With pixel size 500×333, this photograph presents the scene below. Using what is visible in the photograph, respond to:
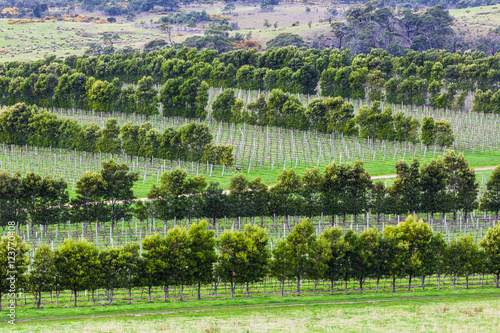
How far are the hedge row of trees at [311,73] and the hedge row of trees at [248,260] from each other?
289 ft

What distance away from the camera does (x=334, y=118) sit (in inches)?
5866

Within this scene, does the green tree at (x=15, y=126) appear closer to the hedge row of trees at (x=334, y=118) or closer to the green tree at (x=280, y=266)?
the hedge row of trees at (x=334, y=118)

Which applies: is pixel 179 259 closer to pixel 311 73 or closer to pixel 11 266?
pixel 11 266

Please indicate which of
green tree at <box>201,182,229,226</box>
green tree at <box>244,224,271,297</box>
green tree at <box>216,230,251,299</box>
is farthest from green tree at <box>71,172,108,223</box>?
green tree at <box>244,224,271,297</box>

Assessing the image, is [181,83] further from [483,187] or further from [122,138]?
A: [483,187]

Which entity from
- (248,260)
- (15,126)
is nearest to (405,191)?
(248,260)

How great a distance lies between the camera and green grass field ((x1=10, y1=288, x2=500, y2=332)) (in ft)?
233

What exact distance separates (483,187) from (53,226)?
8041 cm

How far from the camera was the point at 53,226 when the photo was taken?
105 m

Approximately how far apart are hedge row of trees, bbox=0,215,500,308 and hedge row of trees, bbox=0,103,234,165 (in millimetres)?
47483

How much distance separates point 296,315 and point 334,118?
81.3 meters

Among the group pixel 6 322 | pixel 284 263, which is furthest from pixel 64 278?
pixel 284 263

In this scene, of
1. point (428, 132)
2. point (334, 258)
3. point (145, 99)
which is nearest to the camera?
point (334, 258)

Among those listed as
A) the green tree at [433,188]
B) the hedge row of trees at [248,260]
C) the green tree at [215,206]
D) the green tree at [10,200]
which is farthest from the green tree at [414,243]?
the green tree at [10,200]
